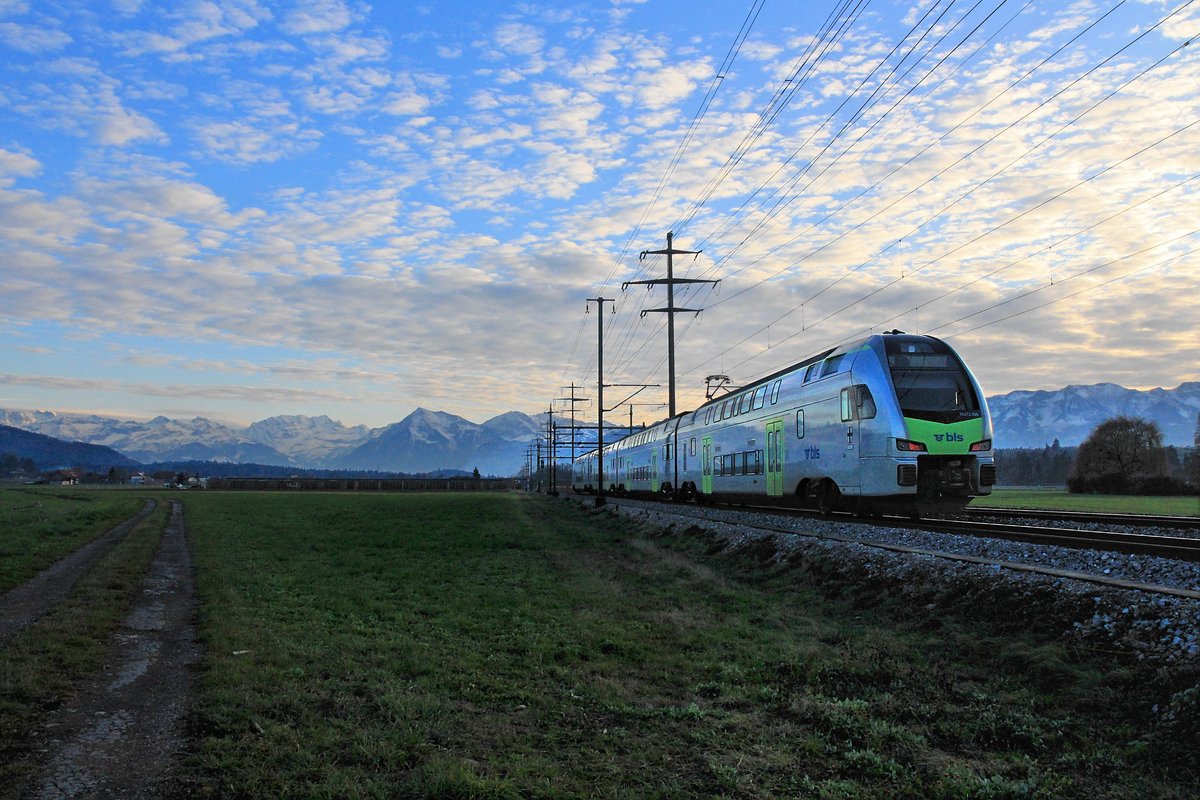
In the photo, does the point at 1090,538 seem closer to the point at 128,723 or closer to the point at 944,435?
the point at 944,435

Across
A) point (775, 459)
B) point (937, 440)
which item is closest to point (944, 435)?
point (937, 440)

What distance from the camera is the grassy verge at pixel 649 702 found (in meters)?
5.84

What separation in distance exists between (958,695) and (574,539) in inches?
821

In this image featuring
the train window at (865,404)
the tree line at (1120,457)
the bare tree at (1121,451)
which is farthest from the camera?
the bare tree at (1121,451)

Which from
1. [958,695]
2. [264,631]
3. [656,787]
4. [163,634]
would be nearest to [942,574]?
[958,695]

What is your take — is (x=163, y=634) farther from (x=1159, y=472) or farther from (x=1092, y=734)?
(x=1159, y=472)

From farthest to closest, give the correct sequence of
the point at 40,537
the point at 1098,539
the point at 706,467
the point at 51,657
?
the point at 706,467, the point at 40,537, the point at 1098,539, the point at 51,657

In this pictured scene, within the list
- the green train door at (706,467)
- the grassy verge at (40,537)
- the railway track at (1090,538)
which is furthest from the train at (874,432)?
the grassy verge at (40,537)

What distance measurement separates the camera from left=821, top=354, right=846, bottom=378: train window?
22094mm

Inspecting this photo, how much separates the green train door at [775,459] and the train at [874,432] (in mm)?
33

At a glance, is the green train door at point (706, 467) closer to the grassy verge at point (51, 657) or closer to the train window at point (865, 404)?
the train window at point (865, 404)

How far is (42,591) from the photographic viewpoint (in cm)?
1445

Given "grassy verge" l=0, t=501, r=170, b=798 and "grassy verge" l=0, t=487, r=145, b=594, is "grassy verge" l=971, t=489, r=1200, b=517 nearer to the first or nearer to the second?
"grassy verge" l=0, t=501, r=170, b=798

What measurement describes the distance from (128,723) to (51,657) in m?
3.04
